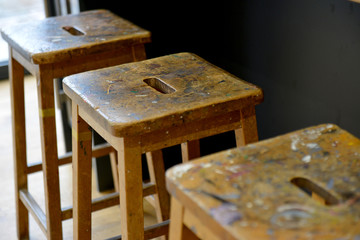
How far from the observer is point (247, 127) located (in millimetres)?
1609

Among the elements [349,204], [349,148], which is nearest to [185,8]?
[349,148]

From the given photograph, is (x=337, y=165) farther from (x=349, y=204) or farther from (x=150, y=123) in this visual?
(x=150, y=123)

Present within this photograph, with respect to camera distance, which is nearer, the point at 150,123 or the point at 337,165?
the point at 337,165

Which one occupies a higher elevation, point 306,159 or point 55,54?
point 55,54

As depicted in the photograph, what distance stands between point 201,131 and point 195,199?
0.52 m

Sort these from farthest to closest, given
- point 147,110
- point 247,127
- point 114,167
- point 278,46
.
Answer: point 114,167
point 278,46
point 247,127
point 147,110

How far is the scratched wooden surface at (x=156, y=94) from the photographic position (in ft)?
4.74

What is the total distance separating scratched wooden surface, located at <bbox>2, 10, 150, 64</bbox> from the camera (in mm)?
1933

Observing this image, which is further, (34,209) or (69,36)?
(34,209)

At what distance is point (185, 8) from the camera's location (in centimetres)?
265

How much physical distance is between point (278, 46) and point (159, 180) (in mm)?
720

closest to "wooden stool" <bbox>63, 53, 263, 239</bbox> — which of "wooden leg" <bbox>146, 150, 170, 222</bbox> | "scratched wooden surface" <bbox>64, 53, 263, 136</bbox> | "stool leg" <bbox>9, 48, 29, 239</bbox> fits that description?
"scratched wooden surface" <bbox>64, 53, 263, 136</bbox>

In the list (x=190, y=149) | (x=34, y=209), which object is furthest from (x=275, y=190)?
(x=34, y=209)

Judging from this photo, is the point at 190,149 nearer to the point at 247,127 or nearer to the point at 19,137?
the point at 247,127
